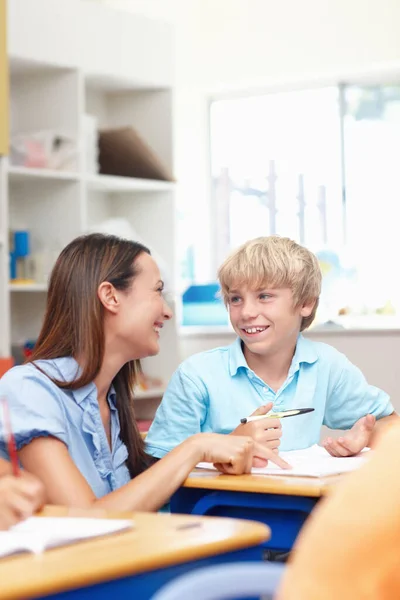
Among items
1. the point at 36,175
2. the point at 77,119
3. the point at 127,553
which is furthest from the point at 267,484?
the point at 77,119

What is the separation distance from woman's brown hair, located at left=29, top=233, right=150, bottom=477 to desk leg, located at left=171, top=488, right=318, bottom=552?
0.94ft

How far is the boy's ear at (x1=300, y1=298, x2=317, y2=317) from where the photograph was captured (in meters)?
2.47

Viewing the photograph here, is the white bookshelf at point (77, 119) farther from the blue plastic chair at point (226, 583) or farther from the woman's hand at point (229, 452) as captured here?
the blue plastic chair at point (226, 583)

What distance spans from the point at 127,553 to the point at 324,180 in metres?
4.19

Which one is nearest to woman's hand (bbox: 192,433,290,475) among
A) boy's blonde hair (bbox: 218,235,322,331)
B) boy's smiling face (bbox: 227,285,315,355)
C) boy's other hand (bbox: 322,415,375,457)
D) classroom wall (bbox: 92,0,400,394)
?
boy's other hand (bbox: 322,415,375,457)

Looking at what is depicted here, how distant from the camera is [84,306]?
2.01 metres

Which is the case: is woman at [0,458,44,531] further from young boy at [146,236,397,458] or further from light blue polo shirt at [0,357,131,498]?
young boy at [146,236,397,458]

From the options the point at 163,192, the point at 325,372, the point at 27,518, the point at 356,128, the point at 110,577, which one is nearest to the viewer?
the point at 110,577

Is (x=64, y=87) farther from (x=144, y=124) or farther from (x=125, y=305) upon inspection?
(x=125, y=305)

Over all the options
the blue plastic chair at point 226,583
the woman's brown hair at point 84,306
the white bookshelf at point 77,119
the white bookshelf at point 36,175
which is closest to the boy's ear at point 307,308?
the woman's brown hair at point 84,306

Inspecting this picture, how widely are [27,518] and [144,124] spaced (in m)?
3.64

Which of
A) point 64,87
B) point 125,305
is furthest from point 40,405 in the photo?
point 64,87

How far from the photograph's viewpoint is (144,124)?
15.7 feet

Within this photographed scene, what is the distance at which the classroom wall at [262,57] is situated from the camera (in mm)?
4727
